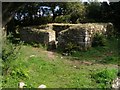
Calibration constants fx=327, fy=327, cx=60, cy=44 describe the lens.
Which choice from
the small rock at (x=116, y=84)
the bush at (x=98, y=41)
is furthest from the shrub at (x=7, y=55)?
the bush at (x=98, y=41)

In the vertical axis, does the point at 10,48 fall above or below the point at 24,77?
above

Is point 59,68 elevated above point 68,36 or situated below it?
below

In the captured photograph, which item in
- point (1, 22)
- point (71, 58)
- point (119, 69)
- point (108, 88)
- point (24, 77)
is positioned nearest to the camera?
point (1, 22)

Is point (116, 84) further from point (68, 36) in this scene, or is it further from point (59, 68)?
point (68, 36)

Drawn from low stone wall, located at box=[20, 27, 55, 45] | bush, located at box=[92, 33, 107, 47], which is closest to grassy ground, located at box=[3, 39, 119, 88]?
bush, located at box=[92, 33, 107, 47]

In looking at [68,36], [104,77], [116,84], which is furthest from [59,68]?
[68,36]

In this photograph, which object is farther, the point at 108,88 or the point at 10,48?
the point at 10,48

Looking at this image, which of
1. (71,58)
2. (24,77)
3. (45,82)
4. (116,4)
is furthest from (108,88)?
(116,4)

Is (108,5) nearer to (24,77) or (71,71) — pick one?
(71,71)

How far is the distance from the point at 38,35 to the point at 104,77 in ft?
24.0

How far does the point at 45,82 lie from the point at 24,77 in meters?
0.65

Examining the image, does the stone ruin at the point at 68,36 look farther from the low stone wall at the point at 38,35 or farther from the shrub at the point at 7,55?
the shrub at the point at 7,55

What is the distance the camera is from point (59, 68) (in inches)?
430

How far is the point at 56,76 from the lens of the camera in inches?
395
